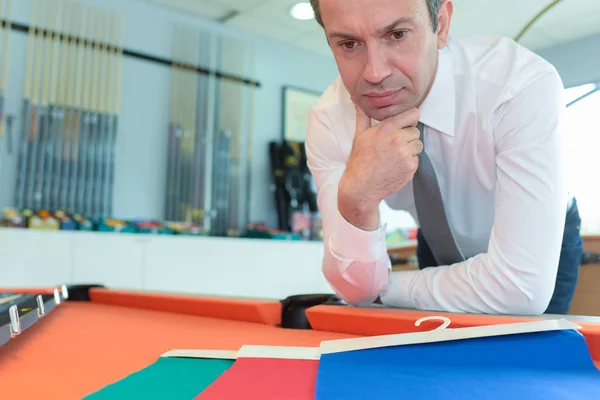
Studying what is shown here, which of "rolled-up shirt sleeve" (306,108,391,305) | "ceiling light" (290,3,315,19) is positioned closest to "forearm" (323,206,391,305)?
"rolled-up shirt sleeve" (306,108,391,305)

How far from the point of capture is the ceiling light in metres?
4.41

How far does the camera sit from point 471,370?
0.62m

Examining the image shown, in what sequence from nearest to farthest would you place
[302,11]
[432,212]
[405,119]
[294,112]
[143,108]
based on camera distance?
[405,119], [432,212], [143,108], [302,11], [294,112]

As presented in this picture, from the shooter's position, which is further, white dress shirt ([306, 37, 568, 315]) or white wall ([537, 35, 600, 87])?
white wall ([537, 35, 600, 87])

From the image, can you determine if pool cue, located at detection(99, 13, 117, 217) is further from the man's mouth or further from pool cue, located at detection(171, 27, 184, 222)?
the man's mouth

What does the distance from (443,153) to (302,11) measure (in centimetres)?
361

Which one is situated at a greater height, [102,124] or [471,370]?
[102,124]

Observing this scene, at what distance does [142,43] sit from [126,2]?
0.35m

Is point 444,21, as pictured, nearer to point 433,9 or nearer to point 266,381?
point 433,9

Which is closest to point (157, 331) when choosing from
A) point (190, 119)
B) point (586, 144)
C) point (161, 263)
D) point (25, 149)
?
point (586, 144)

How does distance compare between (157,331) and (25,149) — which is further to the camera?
(25,149)

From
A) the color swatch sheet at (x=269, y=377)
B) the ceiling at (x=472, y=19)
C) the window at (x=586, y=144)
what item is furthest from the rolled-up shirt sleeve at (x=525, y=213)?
the ceiling at (x=472, y=19)

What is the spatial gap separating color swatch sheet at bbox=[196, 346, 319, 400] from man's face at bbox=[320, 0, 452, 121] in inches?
23.6

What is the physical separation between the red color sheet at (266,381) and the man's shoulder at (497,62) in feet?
2.52
